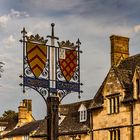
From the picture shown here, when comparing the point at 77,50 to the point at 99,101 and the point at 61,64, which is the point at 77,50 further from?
the point at 99,101

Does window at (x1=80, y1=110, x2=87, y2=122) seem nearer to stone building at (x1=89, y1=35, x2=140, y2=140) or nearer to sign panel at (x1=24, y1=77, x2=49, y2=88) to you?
stone building at (x1=89, y1=35, x2=140, y2=140)

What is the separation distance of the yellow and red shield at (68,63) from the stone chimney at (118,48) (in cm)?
3055

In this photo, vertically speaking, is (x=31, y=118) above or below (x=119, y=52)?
below

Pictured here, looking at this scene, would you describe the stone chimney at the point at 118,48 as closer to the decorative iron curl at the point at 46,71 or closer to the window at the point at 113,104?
the window at the point at 113,104

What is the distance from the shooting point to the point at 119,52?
1747 inches

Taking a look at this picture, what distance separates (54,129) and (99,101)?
92.1 ft

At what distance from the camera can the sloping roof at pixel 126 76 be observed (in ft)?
122

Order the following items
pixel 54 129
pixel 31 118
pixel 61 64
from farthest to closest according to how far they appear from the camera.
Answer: pixel 31 118, pixel 61 64, pixel 54 129

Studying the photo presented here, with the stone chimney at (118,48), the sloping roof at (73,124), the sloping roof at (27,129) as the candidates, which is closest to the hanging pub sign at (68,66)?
the sloping roof at (73,124)

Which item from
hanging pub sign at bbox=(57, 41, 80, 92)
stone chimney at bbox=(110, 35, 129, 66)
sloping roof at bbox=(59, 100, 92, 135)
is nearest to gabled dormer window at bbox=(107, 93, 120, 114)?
sloping roof at bbox=(59, 100, 92, 135)

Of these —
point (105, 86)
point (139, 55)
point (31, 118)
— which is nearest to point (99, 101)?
point (105, 86)

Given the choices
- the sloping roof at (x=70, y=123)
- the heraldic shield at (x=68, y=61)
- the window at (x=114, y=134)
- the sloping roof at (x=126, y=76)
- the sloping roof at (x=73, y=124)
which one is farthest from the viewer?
the sloping roof at (x=70, y=123)

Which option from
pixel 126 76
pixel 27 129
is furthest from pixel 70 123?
pixel 27 129

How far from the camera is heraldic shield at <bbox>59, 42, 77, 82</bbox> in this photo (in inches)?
521
